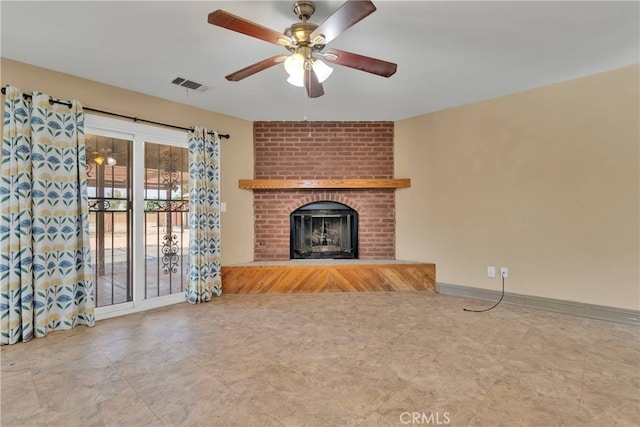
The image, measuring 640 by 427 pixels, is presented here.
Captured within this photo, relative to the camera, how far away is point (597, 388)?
73.4 inches

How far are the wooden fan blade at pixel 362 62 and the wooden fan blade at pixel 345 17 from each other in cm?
19

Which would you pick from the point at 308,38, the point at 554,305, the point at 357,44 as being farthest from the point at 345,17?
A: the point at 554,305

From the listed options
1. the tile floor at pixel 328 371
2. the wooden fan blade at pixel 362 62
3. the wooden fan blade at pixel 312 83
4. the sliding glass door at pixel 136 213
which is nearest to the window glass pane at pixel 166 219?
the sliding glass door at pixel 136 213

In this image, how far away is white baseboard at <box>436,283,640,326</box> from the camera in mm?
2914

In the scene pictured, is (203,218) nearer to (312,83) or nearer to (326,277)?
(326,277)

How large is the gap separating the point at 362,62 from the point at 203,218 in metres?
2.60

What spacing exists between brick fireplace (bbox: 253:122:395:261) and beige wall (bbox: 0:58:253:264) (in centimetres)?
19

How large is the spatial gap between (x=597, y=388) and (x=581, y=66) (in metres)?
2.70

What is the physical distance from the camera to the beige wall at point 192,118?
8.98ft

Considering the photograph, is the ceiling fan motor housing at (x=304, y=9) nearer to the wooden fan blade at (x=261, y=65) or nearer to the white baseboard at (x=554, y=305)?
the wooden fan blade at (x=261, y=65)

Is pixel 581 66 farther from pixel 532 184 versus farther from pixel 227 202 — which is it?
pixel 227 202

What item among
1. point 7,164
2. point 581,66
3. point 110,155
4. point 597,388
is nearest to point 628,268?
point 597,388

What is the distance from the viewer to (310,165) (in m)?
4.45

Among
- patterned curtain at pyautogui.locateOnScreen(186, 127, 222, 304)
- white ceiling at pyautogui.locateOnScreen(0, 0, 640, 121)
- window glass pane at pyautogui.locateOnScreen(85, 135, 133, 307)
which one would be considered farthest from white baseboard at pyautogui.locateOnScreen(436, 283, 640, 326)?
window glass pane at pyautogui.locateOnScreen(85, 135, 133, 307)
